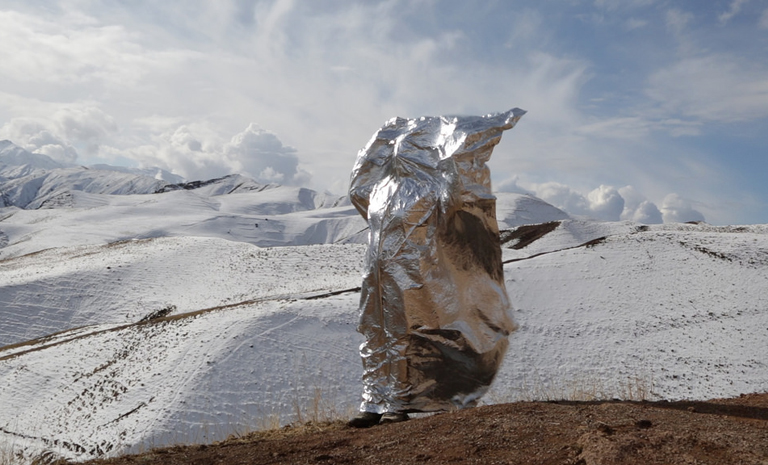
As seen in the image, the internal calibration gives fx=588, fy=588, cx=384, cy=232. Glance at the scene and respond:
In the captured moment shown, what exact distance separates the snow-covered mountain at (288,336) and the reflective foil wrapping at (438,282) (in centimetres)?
179

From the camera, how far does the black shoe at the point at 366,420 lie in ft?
23.8

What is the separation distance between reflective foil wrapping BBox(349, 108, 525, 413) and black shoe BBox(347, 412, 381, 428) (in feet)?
0.26

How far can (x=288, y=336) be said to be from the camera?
1689 cm

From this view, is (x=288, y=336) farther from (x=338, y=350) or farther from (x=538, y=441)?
(x=538, y=441)

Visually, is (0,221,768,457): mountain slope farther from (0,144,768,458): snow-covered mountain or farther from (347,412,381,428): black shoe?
(347,412,381,428): black shoe

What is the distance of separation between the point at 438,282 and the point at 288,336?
10.6 metres

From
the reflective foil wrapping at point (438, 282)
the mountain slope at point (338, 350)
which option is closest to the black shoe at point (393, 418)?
the reflective foil wrapping at point (438, 282)

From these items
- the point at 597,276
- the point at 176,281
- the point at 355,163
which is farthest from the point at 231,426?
the point at 176,281

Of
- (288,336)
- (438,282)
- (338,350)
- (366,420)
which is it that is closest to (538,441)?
(438,282)

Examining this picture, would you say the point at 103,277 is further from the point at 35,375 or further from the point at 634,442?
the point at 634,442

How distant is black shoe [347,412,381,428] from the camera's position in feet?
23.8

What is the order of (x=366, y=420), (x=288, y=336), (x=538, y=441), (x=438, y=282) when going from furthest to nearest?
1. (x=288, y=336)
2. (x=366, y=420)
3. (x=438, y=282)
4. (x=538, y=441)

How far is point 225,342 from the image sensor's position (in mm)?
16516

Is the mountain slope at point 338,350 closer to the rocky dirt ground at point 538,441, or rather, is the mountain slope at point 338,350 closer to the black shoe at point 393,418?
the black shoe at point 393,418
